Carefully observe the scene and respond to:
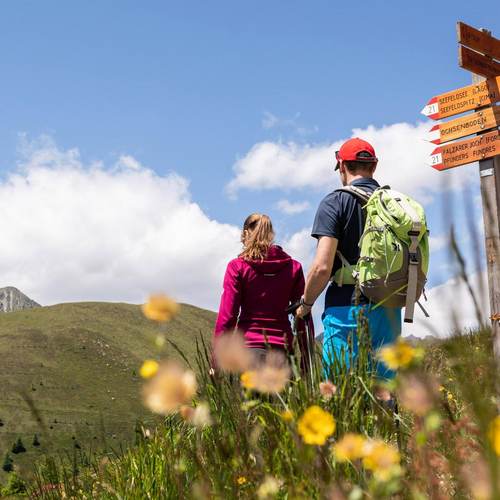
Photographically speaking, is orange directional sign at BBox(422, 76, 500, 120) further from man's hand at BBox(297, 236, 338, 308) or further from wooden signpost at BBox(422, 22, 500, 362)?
man's hand at BBox(297, 236, 338, 308)

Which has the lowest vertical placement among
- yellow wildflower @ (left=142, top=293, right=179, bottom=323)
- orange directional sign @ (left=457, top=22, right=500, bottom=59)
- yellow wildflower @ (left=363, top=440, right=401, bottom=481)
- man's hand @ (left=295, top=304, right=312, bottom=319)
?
yellow wildflower @ (left=363, top=440, right=401, bottom=481)

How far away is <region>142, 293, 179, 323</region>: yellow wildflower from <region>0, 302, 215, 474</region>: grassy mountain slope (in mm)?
125089

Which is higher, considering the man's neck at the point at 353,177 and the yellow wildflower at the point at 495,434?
the man's neck at the point at 353,177

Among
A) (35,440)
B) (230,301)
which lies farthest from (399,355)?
(35,440)

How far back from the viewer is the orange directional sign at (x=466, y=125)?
23.0 ft

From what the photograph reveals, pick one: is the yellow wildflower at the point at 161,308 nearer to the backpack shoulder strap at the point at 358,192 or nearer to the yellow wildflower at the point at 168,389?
the yellow wildflower at the point at 168,389

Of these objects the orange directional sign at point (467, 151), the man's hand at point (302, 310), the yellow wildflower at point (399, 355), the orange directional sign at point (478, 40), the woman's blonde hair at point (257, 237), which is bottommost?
the yellow wildflower at point (399, 355)

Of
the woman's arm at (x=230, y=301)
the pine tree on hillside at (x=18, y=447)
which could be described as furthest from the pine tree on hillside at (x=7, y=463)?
the woman's arm at (x=230, y=301)

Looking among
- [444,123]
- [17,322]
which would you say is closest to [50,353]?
[17,322]

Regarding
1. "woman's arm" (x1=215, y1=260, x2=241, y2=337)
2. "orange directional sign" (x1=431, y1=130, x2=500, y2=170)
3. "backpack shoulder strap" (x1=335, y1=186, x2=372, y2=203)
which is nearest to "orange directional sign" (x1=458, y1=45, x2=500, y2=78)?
"orange directional sign" (x1=431, y1=130, x2=500, y2=170)

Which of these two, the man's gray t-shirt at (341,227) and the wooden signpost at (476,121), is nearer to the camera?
the man's gray t-shirt at (341,227)

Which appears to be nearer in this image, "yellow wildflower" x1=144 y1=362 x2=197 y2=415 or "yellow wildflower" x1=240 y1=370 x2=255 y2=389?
"yellow wildflower" x1=144 y1=362 x2=197 y2=415

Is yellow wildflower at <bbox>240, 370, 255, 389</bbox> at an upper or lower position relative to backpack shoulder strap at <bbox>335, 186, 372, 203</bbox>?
lower

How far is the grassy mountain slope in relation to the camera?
439 feet
